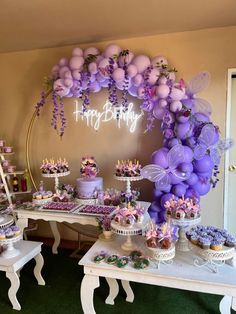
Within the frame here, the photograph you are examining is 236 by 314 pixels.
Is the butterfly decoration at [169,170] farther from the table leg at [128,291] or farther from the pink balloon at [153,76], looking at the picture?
the table leg at [128,291]

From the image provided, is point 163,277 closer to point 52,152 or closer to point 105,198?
point 105,198

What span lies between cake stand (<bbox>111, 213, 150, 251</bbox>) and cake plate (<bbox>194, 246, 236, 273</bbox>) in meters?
0.45

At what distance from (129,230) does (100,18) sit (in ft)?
6.38

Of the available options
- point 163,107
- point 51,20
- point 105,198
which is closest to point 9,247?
point 105,198

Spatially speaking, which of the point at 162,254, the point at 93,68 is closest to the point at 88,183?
the point at 93,68

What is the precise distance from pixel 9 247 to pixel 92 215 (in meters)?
0.78

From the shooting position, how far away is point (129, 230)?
6.77 feet

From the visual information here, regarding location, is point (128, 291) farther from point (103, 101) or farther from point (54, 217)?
point (103, 101)

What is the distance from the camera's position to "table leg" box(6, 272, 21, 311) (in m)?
2.28

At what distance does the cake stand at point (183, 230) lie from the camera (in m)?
2.08

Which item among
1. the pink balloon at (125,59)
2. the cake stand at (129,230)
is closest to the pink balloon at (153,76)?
the pink balloon at (125,59)

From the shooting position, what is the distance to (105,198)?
2.91 metres

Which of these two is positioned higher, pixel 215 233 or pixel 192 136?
pixel 192 136

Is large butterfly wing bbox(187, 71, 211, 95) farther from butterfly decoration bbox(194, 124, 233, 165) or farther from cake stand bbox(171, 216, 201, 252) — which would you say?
cake stand bbox(171, 216, 201, 252)
